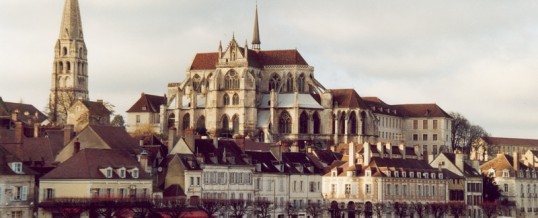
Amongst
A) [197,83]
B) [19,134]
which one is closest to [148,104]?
[197,83]

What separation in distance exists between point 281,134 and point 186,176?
9219 cm

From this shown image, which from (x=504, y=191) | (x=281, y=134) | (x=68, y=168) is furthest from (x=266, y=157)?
(x=281, y=134)

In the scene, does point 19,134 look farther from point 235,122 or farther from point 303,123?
point 303,123

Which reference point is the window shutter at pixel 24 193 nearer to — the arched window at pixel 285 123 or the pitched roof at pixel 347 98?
the arched window at pixel 285 123

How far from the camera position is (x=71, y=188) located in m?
74.2

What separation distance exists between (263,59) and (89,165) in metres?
118

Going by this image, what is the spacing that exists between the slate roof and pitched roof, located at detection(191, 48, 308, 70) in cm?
11047

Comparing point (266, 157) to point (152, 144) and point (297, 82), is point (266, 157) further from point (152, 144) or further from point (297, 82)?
point (297, 82)

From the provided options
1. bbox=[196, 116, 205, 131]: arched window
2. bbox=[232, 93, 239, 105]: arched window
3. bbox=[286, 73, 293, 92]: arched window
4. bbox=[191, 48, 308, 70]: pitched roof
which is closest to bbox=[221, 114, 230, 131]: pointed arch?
bbox=[232, 93, 239, 105]: arched window

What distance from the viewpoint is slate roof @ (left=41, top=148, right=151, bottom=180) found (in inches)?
2931

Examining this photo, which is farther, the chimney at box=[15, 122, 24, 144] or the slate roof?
the chimney at box=[15, 122, 24, 144]

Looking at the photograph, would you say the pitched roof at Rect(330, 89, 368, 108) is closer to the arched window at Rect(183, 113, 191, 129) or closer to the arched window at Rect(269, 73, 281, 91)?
the arched window at Rect(269, 73, 281, 91)

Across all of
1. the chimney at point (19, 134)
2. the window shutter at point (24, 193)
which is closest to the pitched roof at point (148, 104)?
the chimney at point (19, 134)

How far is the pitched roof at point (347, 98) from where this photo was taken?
7116 inches
